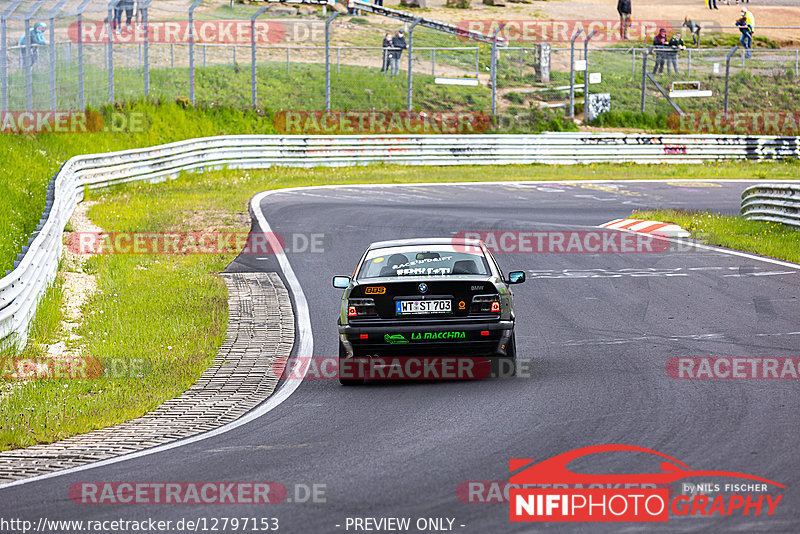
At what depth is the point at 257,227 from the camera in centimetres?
Answer: 2119

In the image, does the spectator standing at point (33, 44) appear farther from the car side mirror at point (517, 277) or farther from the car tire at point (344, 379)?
the car side mirror at point (517, 277)

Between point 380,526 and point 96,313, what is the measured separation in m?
8.95

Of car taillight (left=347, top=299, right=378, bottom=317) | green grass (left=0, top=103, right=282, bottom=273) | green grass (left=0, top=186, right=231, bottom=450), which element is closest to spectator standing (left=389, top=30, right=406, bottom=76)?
green grass (left=0, top=103, right=282, bottom=273)

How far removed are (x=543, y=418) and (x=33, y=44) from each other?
1931 cm

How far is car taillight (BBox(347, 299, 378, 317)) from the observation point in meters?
10.2

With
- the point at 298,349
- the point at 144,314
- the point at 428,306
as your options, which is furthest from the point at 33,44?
the point at 428,306

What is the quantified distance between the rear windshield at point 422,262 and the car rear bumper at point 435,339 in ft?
1.88

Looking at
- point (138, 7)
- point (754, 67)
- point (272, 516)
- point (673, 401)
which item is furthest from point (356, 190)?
point (754, 67)

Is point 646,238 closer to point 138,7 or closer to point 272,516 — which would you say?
point 272,516

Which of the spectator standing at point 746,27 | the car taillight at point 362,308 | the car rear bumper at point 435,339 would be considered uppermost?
the spectator standing at point 746,27

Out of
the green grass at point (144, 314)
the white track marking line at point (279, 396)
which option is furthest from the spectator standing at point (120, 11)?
the white track marking line at point (279, 396)

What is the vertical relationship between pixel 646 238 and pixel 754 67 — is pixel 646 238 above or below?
below

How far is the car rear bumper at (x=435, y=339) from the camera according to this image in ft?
32.8

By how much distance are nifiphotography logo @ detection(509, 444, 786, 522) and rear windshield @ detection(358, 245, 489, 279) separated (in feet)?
11.8
